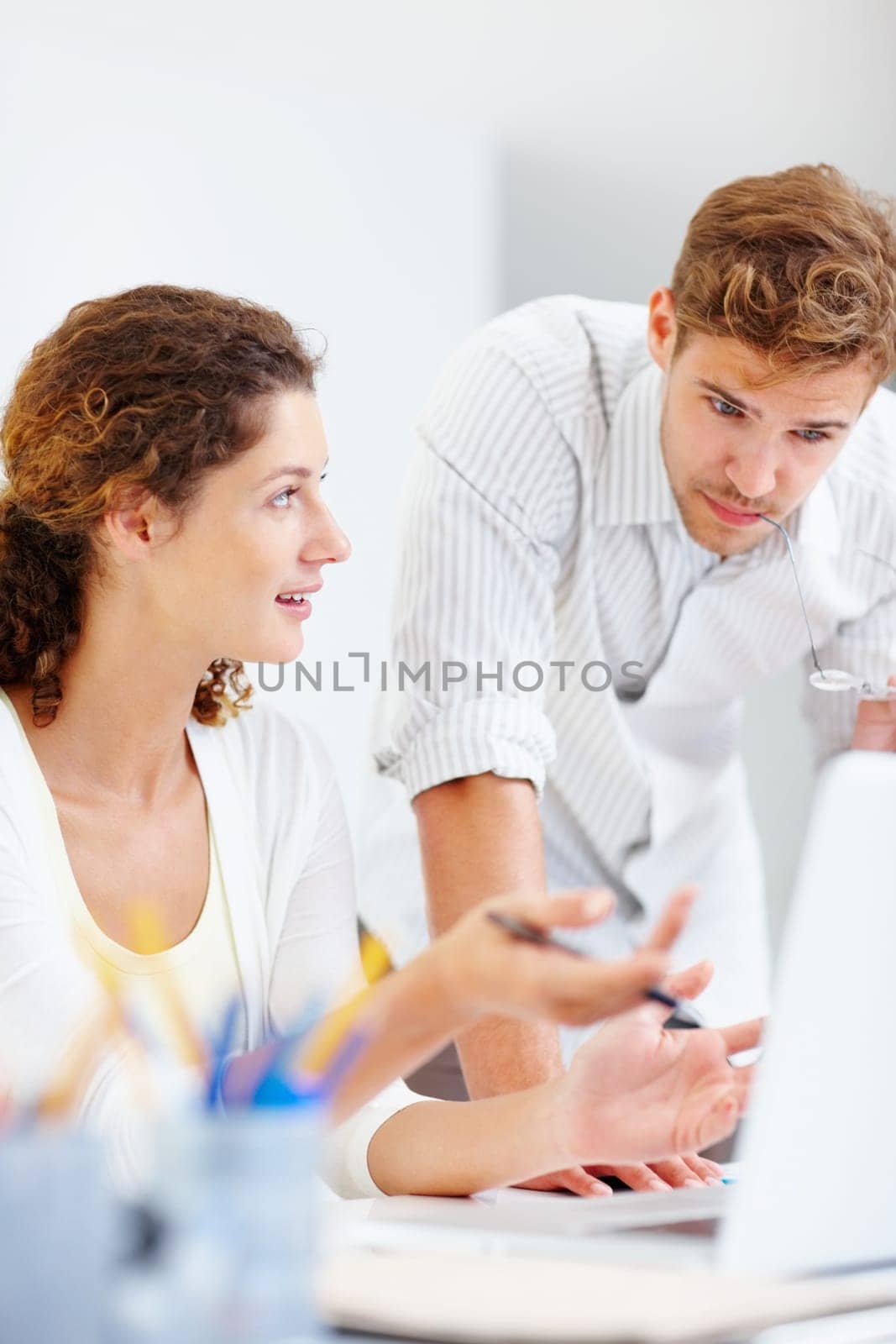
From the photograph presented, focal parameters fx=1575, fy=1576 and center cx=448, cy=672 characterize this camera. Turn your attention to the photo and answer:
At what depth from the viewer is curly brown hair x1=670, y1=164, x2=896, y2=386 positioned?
155 centimetres

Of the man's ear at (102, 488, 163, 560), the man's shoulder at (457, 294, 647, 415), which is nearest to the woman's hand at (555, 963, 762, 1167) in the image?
the man's ear at (102, 488, 163, 560)

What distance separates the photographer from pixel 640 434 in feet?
5.84

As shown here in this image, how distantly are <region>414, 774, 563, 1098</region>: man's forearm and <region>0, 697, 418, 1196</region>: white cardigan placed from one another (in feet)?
0.31

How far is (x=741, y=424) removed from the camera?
1638 mm

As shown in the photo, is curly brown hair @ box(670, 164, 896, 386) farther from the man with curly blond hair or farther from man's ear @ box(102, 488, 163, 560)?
man's ear @ box(102, 488, 163, 560)

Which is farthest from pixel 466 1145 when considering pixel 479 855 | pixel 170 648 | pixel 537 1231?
pixel 170 648

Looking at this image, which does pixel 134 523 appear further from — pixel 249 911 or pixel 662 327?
pixel 662 327

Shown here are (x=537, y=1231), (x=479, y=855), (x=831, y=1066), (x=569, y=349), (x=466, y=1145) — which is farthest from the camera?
(x=569, y=349)

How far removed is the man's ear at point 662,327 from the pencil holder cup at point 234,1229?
124cm

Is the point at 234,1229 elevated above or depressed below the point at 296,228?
below

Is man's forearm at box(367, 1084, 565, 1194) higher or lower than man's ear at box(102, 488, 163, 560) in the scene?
lower

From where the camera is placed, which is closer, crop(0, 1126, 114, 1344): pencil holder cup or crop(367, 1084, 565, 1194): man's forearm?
crop(0, 1126, 114, 1344): pencil holder cup

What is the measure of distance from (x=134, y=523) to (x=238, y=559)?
0.34 ft

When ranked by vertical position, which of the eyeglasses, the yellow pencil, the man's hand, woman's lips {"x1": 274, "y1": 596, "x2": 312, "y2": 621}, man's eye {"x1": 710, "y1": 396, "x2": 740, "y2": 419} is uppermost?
man's eye {"x1": 710, "y1": 396, "x2": 740, "y2": 419}
